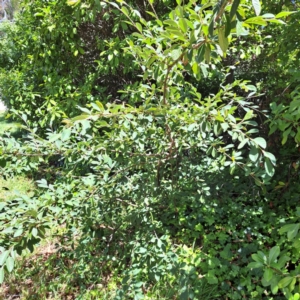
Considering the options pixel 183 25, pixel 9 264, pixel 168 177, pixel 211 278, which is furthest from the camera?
pixel 168 177

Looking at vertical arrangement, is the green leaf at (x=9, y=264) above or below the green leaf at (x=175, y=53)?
below

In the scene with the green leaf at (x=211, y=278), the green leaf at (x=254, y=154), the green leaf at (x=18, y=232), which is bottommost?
→ the green leaf at (x=211, y=278)

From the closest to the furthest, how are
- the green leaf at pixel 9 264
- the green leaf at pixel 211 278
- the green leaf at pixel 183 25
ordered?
the green leaf at pixel 183 25
the green leaf at pixel 9 264
the green leaf at pixel 211 278

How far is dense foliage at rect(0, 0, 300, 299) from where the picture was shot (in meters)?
1.32

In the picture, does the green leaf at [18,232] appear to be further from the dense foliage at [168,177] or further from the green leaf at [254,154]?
the green leaf at [254,154]

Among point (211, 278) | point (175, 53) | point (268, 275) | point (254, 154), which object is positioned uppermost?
point (175, 53)

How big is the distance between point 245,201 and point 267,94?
1.00 meters

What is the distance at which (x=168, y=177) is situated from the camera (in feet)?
8.05

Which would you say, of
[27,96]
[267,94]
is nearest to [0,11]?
[27,96]

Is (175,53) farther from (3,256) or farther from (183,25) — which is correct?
(3,256)

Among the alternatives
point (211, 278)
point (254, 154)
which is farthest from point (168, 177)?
point (254, 154)

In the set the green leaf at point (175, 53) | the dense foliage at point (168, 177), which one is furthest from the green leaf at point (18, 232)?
the green leaf at point (175, 53)

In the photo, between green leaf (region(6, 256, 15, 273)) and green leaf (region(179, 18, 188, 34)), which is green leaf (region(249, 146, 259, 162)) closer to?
green leaf (region(179, 18, 188, 34))

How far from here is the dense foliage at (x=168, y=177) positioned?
1315 mm
